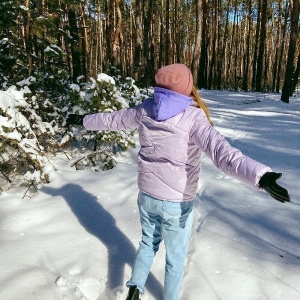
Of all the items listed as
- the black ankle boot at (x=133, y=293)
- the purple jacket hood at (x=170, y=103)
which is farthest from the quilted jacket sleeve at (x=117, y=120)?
the black ankle boot at (x=133, y=293)

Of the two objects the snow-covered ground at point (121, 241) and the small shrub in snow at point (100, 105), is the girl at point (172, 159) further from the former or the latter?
the small shrub in snow at point (100, 105)

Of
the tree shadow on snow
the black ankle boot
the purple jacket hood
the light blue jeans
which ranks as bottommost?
the tree shadow on snow

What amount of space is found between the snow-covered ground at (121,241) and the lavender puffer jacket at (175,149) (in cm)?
90

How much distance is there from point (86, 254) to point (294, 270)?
5.64ft

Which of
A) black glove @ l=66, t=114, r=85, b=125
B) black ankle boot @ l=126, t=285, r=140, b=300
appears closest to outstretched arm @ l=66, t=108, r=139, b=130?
black ankle boot @ l=126, t=285, r=140, b=300

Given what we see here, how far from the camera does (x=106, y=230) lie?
3105 millimetres

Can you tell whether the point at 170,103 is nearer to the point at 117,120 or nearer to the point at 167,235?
the point at 117,120

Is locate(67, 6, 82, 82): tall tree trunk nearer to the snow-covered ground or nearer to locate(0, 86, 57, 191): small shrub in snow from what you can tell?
locate(0, 86, 57, 191): small shrub in snow

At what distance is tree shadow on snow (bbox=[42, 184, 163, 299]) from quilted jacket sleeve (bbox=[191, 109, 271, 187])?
1285 mm

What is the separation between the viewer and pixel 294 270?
95.2 inches

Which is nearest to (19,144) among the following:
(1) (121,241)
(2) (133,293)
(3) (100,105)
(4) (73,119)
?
(3) (100,105)

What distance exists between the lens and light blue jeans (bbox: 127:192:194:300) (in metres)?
1.92

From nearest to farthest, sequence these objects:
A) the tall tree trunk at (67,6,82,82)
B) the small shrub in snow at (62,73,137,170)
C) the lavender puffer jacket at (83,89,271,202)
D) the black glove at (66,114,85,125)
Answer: the lavender puffer jacket at (83,89,271,202) → the small shrub in snow at (62,73,137,170) → the black glove at (66,114,85,125) → the tall tree trunk at (67,6,82,82)

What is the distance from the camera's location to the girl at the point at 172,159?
170 centimetres
